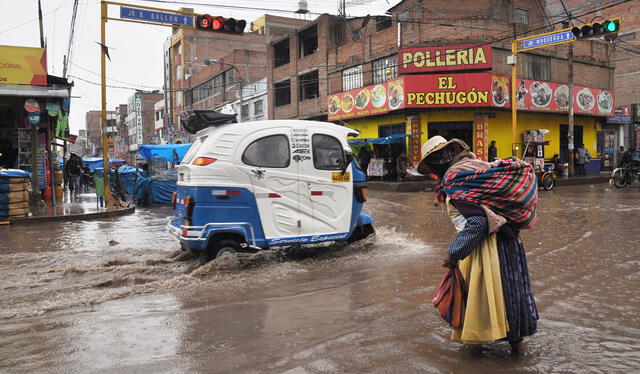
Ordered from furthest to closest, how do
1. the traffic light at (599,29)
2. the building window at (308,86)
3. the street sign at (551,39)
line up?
the building window at (308,86)
the street sign at (551,39)
the traffic light at (599,29)

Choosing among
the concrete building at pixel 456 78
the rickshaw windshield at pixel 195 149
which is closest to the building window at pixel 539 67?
the concrete building at pixel 456 78

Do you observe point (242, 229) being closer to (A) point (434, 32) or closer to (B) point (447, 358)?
(B) point (447, 358)

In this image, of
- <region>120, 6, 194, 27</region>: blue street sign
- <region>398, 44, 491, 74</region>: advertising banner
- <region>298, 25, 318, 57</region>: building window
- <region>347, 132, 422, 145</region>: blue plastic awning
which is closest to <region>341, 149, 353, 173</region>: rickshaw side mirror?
<region>120, 6, 194, 27</region>: blue street sign

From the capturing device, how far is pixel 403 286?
577 centimetres

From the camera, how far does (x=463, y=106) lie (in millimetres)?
23672

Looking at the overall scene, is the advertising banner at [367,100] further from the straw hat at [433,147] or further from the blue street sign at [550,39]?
the straw hat at [433,147]

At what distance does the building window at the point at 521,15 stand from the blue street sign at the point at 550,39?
11782 mm

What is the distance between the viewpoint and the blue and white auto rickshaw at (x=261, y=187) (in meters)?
6.57

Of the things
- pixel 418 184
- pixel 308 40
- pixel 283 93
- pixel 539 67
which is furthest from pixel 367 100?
pixel 283 93

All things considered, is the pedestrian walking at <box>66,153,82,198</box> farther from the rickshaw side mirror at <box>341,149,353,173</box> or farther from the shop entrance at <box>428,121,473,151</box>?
the rickshaw side mirror at <box>341,149,353,173</box>

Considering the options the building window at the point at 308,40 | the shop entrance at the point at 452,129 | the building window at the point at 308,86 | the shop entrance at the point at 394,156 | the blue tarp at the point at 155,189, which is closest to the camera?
the blue tarp at the point at 155,189

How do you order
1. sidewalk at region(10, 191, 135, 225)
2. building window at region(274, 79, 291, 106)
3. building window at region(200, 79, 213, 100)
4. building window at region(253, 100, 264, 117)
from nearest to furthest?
1. sidewalk at region(10, 191, 135, 225)
2. building window at region(274, 79, 291, 106)
3. building window at region(253, 100, 264, 117)
4. building window at region(200, 79, 213, 100)

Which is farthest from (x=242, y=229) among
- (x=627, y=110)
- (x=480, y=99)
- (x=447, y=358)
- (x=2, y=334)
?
(x=627, y=110)

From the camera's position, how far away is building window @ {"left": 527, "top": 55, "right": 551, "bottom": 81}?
26.3 m
